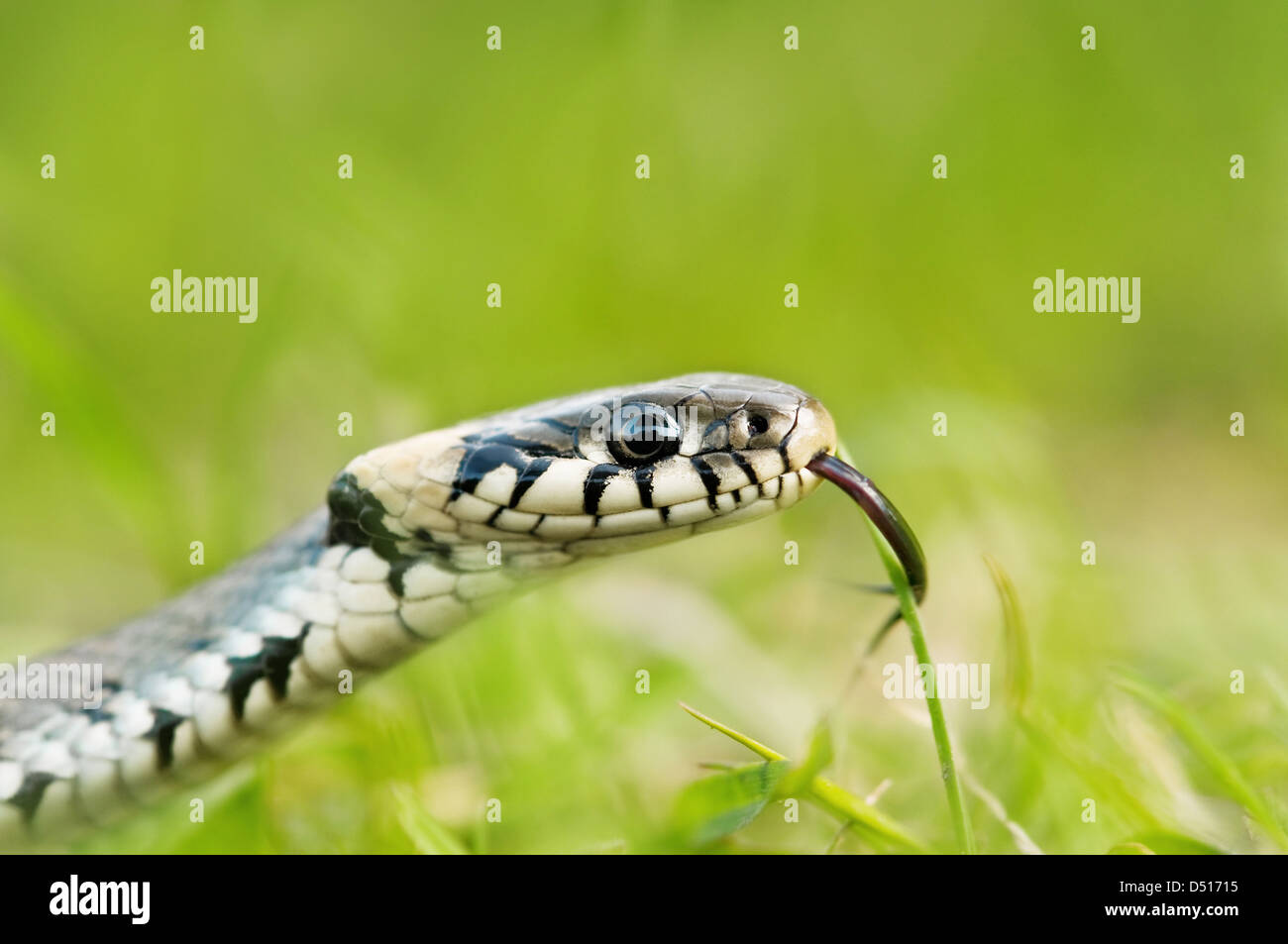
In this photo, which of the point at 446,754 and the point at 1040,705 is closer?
the point at 1040,705

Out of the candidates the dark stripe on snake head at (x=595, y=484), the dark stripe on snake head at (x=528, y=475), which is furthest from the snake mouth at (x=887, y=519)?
the dark stripe on snake head at (x=528, y=475)

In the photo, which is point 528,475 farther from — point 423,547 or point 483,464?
point 423,547

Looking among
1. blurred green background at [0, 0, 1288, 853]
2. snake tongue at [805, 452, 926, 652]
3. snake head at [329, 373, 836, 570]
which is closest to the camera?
snake tongue at [805, 452, 926, 652]

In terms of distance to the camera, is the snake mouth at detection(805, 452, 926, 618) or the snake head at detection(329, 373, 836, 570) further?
the snake head at detection(329, 373, 836, 570)

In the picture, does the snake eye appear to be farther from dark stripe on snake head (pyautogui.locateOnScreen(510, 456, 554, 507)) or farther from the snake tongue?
the snake tongue

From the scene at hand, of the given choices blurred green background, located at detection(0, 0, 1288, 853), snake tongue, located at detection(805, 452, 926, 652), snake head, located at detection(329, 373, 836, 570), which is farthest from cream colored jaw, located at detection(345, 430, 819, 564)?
blurred green background, located at detection(0, 0, 1288, 853)

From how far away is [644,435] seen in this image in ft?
9.95

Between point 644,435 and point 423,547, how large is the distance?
636mm

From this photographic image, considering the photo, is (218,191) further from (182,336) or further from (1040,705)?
(1040,705)

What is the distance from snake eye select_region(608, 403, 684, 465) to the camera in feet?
9.93

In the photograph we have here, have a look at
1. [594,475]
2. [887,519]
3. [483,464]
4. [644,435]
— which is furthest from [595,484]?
[887,519]

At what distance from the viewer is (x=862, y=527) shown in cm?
586
